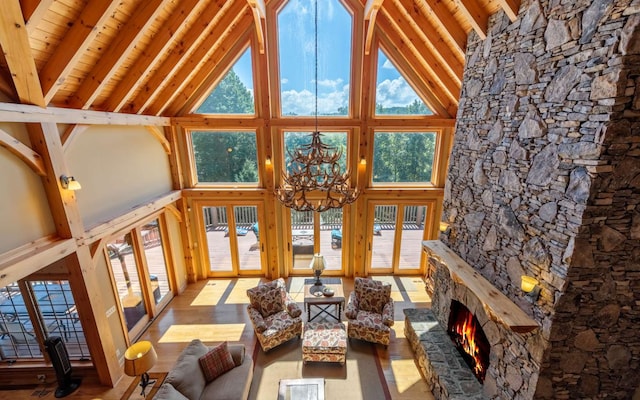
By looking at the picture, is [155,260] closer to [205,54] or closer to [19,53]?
[19,53]

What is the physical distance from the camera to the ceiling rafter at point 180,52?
15.4ft

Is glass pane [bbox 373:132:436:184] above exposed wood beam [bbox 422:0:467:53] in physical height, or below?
below

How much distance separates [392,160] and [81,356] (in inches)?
294

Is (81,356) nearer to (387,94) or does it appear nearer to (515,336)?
(515,336)

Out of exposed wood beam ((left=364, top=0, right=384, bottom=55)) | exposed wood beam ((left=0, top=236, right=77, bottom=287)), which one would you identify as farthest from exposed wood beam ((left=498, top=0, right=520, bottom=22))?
exposed wood beam ((left=0, top=236, right=77, bottom=287))

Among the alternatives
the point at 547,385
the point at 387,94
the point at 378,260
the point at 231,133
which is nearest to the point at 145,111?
the point at 231,133

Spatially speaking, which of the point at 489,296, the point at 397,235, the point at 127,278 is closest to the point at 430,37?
the point at 489,296

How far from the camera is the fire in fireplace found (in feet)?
12.9

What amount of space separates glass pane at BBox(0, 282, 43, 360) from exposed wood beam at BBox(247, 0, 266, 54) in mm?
6015

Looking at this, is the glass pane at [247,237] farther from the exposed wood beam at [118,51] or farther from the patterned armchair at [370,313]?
the exposed wood beam at [118,51]

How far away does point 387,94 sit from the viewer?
21.3ft

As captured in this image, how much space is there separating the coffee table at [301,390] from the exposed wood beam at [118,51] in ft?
16.6

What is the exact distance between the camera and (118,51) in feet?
12.3

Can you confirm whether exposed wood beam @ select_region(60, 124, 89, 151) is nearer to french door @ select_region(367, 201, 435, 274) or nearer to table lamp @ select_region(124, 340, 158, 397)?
table lamp @ select_region(124, 340, 158, 397)
